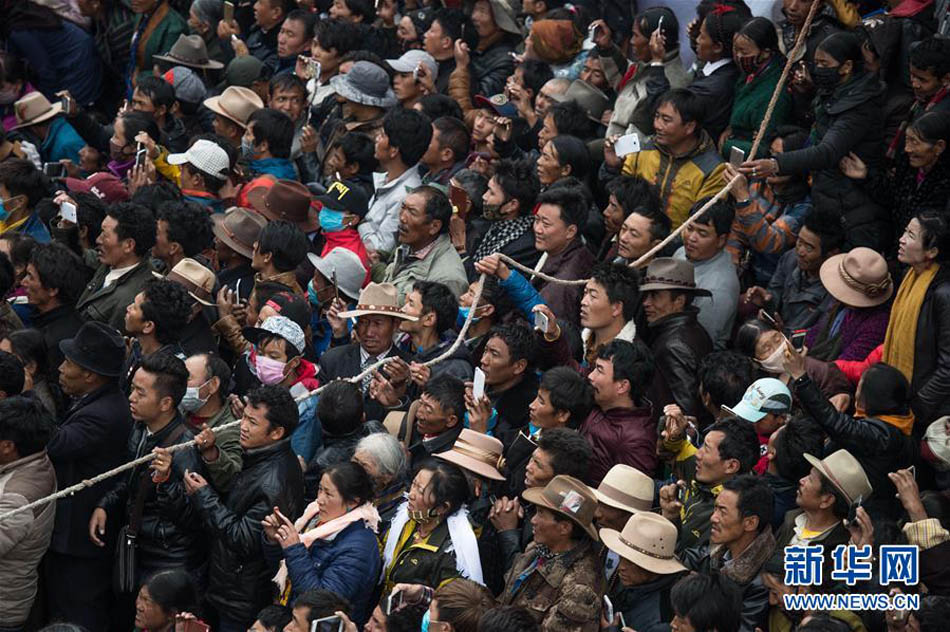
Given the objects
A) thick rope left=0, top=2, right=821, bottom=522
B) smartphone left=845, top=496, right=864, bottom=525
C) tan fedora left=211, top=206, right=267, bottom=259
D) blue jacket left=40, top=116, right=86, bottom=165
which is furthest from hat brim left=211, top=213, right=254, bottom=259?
smartphone left=845, top=496, right=864, bottom=525

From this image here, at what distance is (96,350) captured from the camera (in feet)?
22.8

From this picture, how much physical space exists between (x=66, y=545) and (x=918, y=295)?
4.15 m

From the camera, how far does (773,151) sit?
8.73 metres

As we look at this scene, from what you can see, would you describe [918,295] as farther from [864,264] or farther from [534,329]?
[534,329]

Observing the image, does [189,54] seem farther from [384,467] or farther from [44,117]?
[384,467]

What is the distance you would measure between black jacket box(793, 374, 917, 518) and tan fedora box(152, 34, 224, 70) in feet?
21.2

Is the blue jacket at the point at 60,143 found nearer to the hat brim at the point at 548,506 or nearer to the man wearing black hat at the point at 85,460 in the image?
the man wearing black hat at the point at 85,460

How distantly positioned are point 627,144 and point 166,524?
11.7 feet

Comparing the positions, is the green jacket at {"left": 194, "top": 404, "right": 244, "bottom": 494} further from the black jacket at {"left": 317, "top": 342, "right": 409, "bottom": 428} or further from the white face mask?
the white face mask

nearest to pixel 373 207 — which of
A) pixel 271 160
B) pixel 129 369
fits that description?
pixel 271 160

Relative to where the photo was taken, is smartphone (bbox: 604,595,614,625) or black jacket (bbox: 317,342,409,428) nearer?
smartphone (bbox: 604,595,614,625)

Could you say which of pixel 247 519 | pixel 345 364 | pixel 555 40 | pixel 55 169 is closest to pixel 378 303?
pixel 345 364

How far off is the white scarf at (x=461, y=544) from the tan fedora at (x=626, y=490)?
0.56m

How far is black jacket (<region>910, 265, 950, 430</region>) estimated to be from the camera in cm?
685
